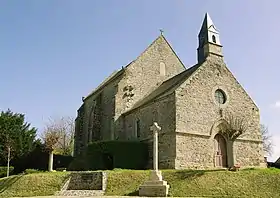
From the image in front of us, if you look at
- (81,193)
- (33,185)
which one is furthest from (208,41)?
(33,185)

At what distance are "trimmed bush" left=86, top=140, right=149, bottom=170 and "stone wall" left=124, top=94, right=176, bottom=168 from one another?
4.52 feet

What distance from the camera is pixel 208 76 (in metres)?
26.5

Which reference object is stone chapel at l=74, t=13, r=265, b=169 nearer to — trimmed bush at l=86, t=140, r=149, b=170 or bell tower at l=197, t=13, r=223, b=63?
bell tower at l=197, t=13, r=223, b=63

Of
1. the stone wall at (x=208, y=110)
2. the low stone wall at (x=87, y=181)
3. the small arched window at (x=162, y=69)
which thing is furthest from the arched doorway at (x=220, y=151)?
the small arched window at (x=162, y=69)

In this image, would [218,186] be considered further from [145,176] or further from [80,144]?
[80,144]

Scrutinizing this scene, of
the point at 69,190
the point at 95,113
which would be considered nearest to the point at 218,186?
the point at 69,190

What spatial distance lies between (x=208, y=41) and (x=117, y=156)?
1256 cm

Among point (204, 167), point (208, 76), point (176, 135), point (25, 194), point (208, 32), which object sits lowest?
point (25, 194)

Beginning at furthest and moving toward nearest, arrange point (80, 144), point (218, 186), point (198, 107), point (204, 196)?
1. point (80, 144)
2. point (198, 107)
3. point (218, 186)
4. point (204, 196)

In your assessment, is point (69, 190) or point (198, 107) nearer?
point (69, 190)

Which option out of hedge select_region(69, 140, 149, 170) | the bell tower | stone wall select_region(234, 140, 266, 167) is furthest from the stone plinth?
the bell tower

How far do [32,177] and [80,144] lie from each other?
1677 centimetres

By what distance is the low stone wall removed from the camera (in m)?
19.3

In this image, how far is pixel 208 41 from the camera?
94.3ft
